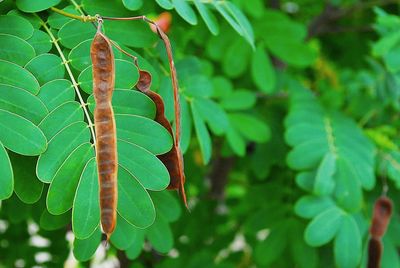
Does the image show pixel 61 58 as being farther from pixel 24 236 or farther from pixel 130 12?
pixel 24 236

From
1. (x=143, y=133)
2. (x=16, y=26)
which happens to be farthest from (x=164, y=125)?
(x=16, y=26)

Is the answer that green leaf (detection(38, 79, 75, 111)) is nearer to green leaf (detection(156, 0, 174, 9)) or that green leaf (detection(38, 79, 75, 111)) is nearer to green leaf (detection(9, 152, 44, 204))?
green leaf (detection(9, 152, 44, 204))

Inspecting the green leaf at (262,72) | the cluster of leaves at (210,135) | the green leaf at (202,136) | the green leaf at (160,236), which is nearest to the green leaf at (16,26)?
the cluster of leaves at (210,135)

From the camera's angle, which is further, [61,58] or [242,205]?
[242,205]

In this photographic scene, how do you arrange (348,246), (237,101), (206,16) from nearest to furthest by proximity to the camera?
1. (206,16)
2. (348,246)
3. (237,101)

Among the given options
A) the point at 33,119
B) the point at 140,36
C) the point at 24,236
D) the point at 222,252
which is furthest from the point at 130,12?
the point at 222,252

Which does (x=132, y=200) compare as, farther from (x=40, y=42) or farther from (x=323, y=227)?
(x=323, y=227)
